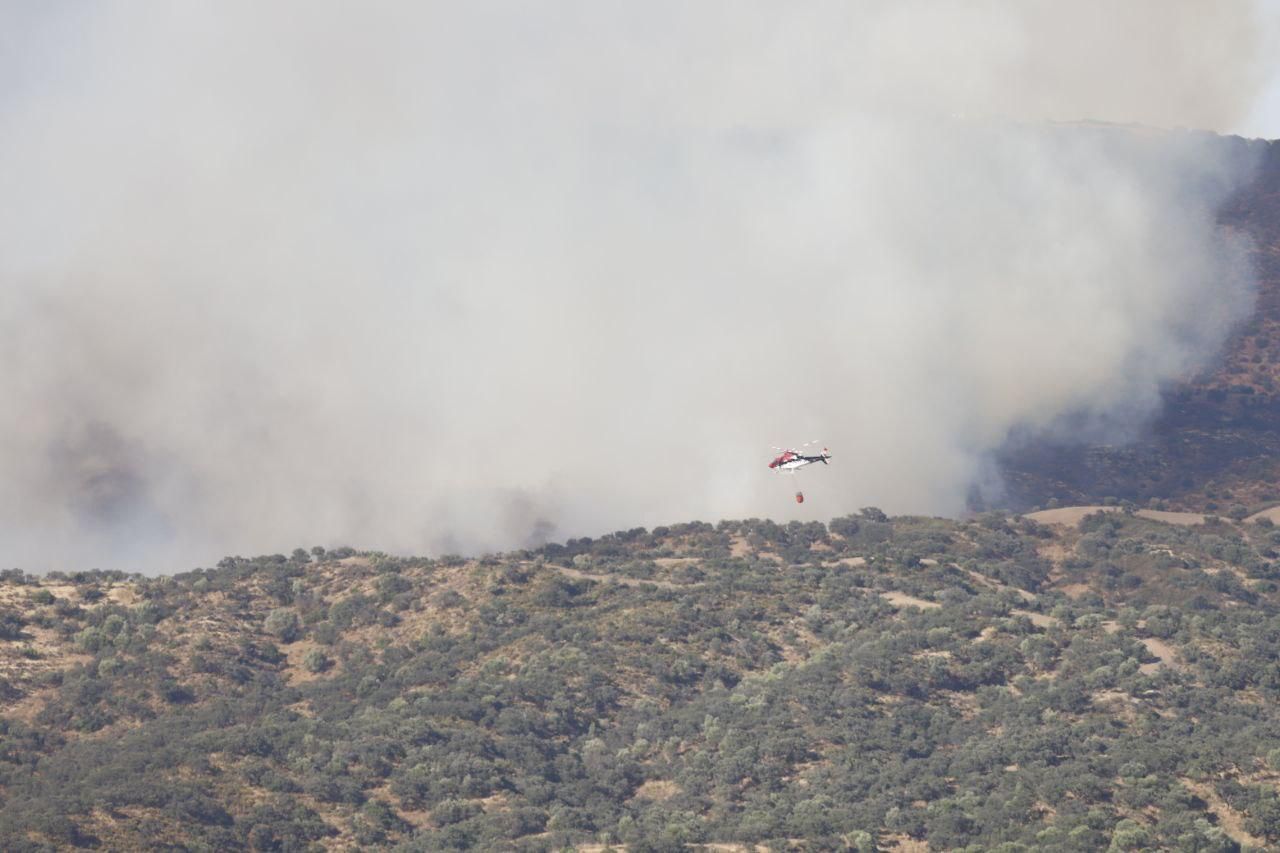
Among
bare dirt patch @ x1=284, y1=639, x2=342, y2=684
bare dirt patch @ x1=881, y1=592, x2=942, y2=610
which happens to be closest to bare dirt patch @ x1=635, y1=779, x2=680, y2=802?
bare dirt patch @ x1=284, y1=639, x2=342, y2=684

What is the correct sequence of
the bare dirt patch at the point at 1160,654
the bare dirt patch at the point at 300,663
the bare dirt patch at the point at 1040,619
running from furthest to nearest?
the bare dirt patch at the point at 1040,619 < the bare dirt patch at the point at 300,663 < the bare dirt patch at the point at 1160,654

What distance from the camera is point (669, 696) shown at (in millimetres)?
124312

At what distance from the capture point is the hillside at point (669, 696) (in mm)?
101438

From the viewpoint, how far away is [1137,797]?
100062mm

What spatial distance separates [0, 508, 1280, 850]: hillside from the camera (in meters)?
101

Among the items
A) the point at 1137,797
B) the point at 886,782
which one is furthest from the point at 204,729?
the point at 1137,797

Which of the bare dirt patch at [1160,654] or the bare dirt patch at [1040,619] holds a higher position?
the bare dirt patch at [1040,619]

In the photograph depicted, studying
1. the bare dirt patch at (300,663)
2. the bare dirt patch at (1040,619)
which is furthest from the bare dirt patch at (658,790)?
the bare dirt patch at (1040,619)

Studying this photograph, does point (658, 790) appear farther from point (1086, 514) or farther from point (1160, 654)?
point (1086, 514)

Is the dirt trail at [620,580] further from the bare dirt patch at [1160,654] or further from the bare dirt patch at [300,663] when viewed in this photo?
the bare dirt patch at [1160,654]

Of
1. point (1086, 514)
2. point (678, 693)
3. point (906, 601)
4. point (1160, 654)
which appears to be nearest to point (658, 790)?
point (678, 693)

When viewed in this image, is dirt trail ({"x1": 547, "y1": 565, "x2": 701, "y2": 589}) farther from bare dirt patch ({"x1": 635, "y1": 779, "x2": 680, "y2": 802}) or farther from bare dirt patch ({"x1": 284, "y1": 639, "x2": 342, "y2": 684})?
bare dirt patch ({"x1": 635, "y1": 779, "x2": 680, "y2": 802})

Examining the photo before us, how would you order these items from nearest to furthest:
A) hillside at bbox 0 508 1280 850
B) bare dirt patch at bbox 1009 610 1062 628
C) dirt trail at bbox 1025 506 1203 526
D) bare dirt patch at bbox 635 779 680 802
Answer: hillside at bbox 0 508 1280 850 < bare dirt patch at bbox 635 779 680 802 < bare dirt patch at bbox 1009 610 1062 628 < dirt trail at bbox 1025 506 1203 526

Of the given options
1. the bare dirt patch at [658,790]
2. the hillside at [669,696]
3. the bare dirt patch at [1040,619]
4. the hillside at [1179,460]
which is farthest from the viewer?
the hillside at [1179,460]
